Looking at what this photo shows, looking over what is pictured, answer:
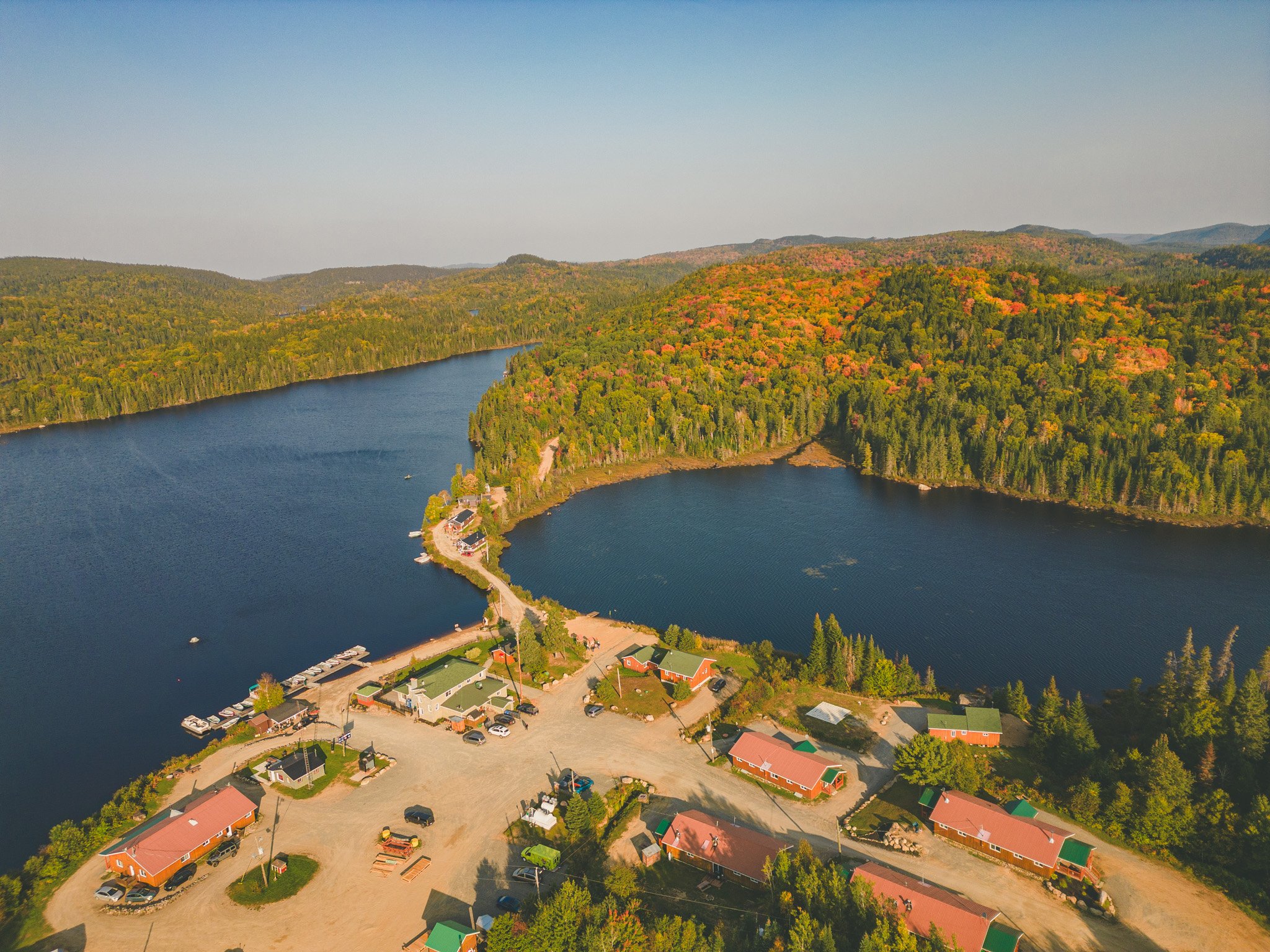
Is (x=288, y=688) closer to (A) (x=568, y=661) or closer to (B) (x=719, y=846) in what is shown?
(A) (x=568, y=661)

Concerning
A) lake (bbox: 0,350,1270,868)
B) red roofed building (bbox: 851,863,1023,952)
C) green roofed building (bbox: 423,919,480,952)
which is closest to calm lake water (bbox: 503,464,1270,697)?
lake (bbox: 0,350,1270,868)

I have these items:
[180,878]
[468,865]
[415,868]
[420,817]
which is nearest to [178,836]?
[180,878]

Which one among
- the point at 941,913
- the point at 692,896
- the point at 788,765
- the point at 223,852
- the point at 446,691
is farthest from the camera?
the point at 446,691

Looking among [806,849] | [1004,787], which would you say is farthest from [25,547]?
[1004,787]

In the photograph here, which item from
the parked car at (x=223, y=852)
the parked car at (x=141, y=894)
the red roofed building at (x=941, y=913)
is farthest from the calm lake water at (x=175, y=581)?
the red roofed building at (x=941, y=913)

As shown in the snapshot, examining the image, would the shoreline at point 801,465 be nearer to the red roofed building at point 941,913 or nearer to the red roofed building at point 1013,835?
the red roofed building at point 1013,835

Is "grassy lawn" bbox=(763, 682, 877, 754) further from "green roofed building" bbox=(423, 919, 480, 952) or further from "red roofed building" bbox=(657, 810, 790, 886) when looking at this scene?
"green roofed building" bbox=(423, 919, 480, 952)
